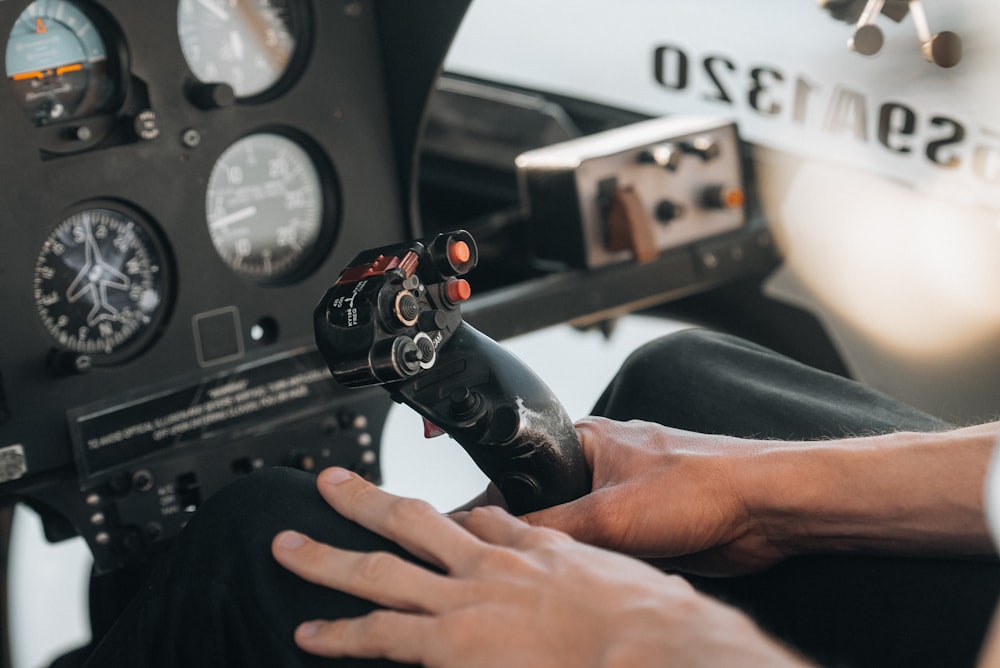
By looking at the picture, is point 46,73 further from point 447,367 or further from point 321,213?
point 447,367

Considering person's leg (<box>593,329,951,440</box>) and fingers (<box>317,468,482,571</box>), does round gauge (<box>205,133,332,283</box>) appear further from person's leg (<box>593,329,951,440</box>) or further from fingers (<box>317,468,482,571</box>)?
fingers (<box>317,468,482,571</box>)

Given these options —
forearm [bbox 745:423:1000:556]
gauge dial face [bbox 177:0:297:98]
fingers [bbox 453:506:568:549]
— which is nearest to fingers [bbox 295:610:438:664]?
fingers [bbox 453:506:568:549]

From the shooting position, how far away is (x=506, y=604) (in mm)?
814

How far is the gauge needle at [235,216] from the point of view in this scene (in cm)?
182

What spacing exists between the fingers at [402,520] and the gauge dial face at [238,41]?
100 cm

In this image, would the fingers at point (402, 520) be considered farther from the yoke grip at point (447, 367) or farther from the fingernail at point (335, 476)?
the yoke grip at point (447, 367)

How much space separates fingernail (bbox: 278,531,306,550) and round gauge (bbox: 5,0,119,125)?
93 cm

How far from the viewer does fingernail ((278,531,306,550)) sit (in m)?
0.88

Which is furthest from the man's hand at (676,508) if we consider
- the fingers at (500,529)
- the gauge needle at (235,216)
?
the gauge needle at (235,216)

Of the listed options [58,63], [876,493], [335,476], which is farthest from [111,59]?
[876,493]

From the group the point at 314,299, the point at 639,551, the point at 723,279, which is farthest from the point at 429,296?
the point at 723,279

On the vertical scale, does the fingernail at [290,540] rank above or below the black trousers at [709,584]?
above

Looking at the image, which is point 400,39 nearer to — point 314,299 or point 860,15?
point 314,299

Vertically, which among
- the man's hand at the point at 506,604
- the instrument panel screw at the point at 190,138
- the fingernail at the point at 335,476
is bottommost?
the man's hand at the point at 506,604
